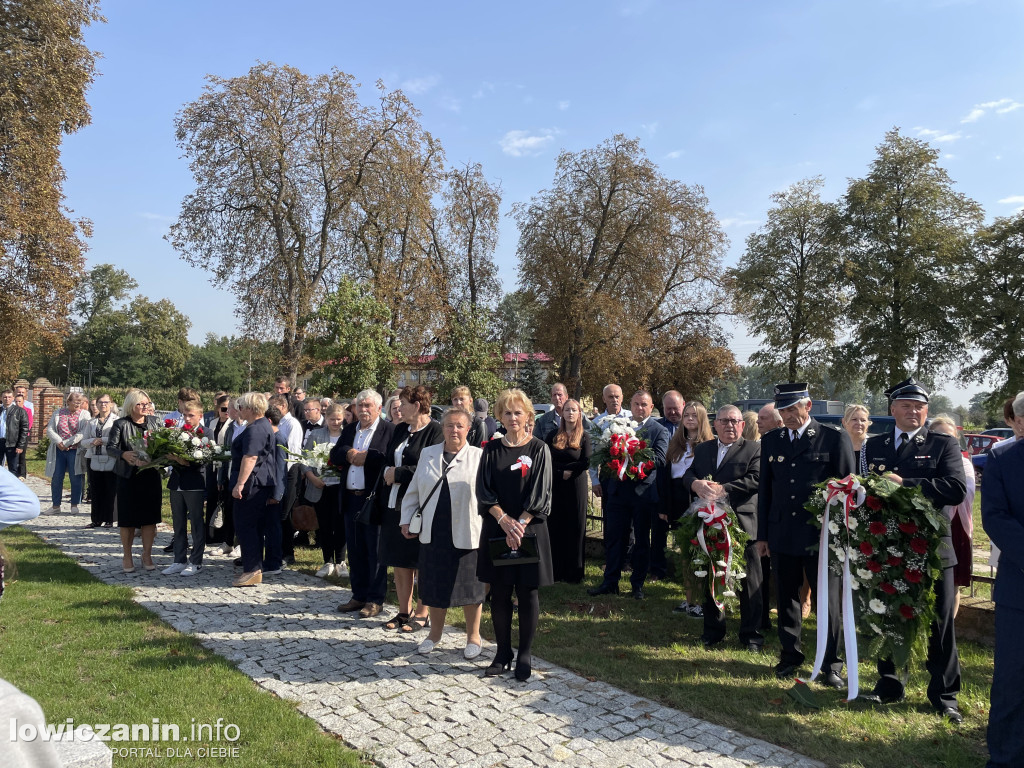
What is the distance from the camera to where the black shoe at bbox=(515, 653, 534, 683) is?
5133 millimetres

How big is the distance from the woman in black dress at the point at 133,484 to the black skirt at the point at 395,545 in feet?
11.1

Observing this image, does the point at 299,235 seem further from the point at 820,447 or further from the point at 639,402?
the point at 820,447

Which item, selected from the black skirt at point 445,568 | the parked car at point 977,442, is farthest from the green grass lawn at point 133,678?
the parked car at point 977,442

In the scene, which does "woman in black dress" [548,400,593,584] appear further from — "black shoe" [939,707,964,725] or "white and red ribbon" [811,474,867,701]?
"black shoe" [939,707,964,725]

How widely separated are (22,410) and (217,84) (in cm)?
1590

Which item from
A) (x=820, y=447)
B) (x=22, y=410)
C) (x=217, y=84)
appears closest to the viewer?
(x=820, y=447)

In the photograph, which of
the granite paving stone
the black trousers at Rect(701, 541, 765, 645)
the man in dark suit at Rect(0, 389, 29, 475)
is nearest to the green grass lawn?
the granite paving stone

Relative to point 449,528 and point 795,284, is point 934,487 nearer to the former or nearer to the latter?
point 449,528

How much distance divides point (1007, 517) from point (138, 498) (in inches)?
324

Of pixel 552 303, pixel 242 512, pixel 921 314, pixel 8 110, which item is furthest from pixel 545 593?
pixel 921 314

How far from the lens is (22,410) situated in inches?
561

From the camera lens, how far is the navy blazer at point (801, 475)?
5281mm

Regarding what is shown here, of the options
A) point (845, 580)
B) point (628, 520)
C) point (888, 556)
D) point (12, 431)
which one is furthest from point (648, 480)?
point (12, 431)

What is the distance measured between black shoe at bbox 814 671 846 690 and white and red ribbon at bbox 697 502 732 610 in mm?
913
